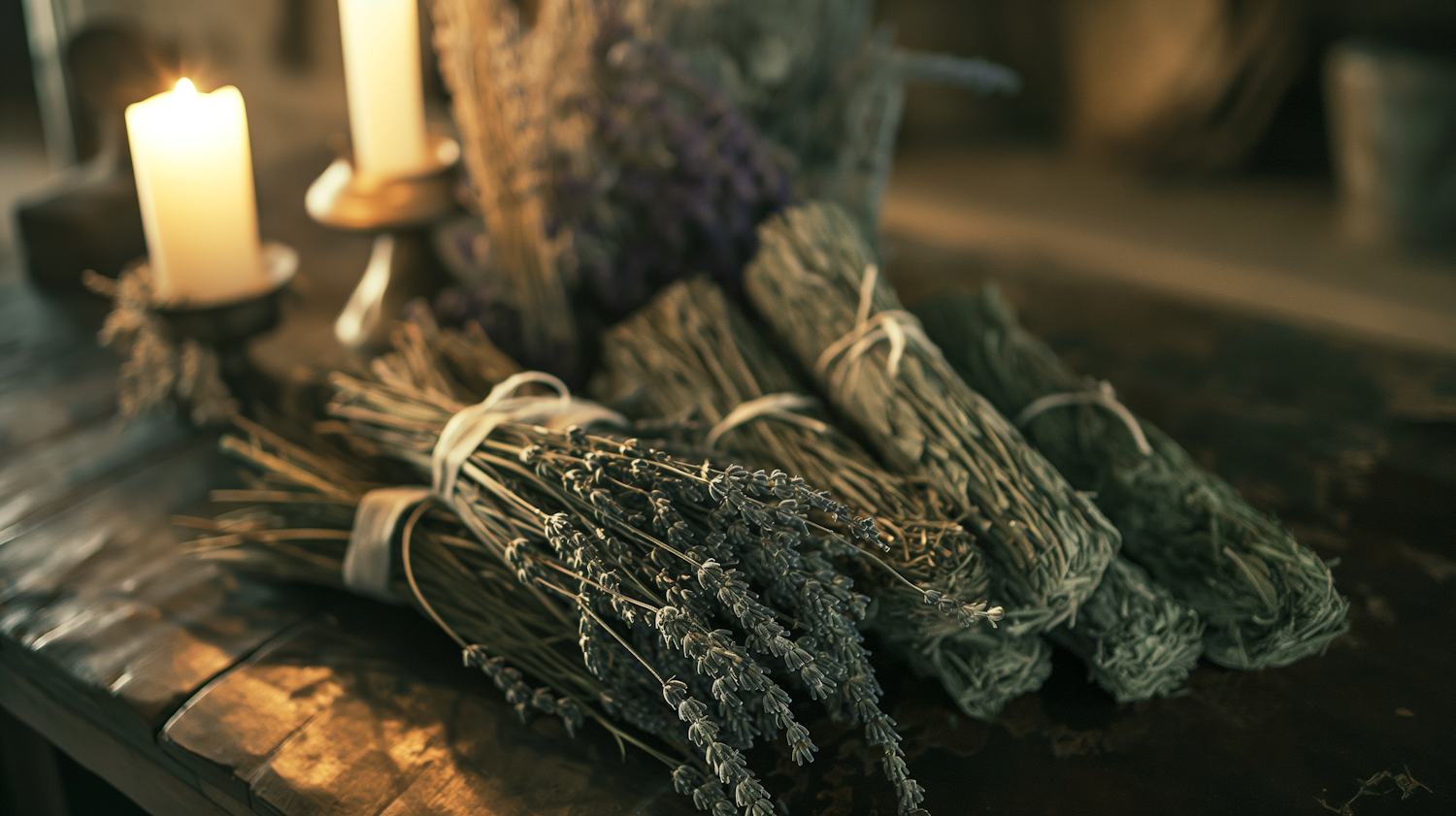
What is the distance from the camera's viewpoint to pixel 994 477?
724mm

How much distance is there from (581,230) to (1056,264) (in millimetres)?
737

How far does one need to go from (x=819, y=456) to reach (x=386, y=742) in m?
0.39

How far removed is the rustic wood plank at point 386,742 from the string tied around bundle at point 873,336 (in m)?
0.37

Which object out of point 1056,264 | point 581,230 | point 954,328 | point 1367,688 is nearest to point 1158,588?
point 1367,688

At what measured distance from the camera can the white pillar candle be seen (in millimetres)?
1051

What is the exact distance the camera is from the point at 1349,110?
2.22m

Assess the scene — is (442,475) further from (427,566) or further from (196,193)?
(196,193)

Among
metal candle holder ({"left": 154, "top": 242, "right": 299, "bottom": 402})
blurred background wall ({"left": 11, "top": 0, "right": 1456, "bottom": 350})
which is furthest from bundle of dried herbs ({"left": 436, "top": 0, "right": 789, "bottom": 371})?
blurred background wall ({"left": 11, "top": 0, "right": 1456, "bottom": 350})

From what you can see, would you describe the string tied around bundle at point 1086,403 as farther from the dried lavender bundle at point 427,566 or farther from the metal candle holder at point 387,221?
the metal candle holder at point 387,221

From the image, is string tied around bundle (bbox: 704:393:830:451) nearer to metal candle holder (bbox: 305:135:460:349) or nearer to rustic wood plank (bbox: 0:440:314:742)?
rustic wood plank (bbox: 0:440:314:742)

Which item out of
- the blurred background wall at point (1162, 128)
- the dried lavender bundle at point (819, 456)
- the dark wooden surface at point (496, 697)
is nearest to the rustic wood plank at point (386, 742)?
the dark wooden surface at point (496, 697)

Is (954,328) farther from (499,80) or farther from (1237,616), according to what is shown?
(499,80)

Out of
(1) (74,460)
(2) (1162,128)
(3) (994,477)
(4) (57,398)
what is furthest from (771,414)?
(2) (1162,128)

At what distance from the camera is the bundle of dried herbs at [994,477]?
2.23ft
